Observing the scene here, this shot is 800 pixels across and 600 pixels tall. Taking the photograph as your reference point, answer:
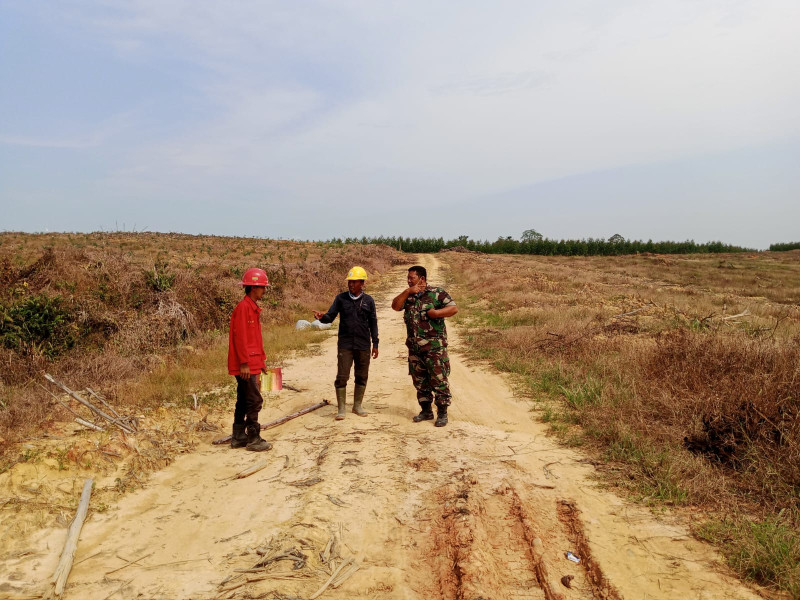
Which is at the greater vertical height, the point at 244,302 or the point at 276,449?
the point at 244,302

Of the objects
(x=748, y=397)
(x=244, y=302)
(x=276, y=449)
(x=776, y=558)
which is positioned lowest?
(x=276, y=449)

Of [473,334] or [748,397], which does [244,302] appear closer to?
[748,397]

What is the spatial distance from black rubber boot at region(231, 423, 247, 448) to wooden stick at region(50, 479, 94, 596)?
5.04 feet

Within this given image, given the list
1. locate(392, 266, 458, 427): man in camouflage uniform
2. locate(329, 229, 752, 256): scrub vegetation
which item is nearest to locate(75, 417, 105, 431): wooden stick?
locate(392, 266, 458, 427): man in camouflage uniform

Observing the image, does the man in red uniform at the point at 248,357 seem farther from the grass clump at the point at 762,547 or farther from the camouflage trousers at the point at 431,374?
the grass clump at the point at 762,547

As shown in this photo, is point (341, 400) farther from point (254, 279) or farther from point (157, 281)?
point (157, 281)

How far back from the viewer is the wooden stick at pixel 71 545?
325 cm

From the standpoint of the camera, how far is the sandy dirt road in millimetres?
3221

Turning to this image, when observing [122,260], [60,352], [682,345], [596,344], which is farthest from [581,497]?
[122,260]

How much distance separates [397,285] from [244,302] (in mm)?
19041

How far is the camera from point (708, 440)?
4828 mm

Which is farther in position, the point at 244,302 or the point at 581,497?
the point at 244,302

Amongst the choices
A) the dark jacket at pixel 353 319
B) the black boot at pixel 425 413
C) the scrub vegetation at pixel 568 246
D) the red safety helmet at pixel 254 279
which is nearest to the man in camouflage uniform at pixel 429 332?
the black boot at pixel 425 413

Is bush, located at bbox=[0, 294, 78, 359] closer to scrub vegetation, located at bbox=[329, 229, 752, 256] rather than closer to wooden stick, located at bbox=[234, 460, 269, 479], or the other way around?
wooden stick, located at bbox=[234, 460, 269, 479]
